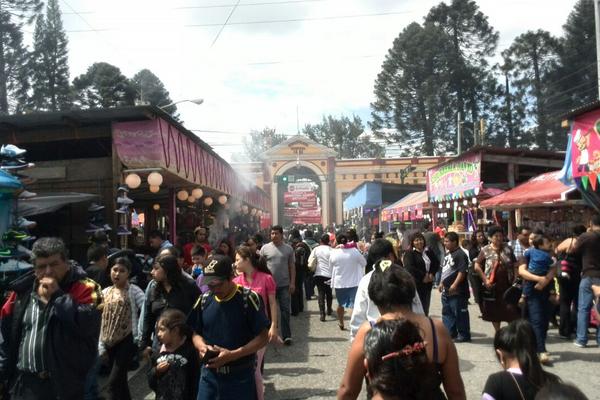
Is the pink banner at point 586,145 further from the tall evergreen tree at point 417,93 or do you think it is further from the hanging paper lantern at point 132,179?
the tall evergreen tree at point 417,93

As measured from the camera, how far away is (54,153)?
10930 millimetres

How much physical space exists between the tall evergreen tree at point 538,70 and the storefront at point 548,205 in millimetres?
37144

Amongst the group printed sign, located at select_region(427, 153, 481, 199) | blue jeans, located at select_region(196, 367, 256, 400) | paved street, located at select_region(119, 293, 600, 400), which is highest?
printed sign, located at select_region(427, 153, 481, 199)

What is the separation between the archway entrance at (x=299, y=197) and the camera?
157ft

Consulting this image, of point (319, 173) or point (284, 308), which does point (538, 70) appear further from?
point (284, 308)

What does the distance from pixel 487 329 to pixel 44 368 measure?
7.51m

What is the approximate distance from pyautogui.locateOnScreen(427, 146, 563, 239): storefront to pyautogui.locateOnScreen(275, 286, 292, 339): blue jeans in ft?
26.7

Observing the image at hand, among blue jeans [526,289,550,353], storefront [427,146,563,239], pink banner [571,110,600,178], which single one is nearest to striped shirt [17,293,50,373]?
blue jeans [526,289,550,353]

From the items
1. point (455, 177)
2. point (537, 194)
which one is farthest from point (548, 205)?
point (455, 177)

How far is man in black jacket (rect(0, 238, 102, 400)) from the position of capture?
3.19 m

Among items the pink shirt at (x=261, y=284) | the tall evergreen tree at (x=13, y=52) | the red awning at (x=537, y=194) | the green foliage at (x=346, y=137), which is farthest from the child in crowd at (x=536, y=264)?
the green foliage at (x=346, y=137)

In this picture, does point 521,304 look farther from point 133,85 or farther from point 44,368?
point 133,85

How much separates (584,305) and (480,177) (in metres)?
8.74

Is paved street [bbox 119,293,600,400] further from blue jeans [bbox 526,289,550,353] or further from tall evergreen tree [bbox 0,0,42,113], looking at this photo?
tall evergreen tree [bbox 0,0,42,113]
